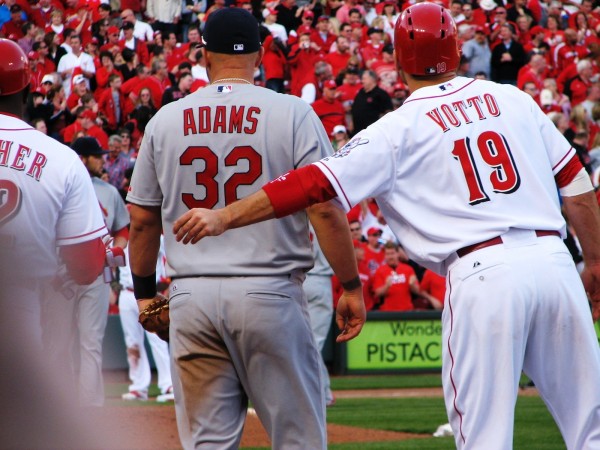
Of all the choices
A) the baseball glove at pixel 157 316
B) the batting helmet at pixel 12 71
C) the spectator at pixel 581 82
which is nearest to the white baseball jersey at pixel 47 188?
the batting helmet at pixel 12 71

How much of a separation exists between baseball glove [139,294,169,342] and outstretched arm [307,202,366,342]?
0.81m

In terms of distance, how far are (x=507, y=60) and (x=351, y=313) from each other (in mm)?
16843

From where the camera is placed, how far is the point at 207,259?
428 cm

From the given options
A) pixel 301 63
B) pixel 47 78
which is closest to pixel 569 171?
pixel 47 78

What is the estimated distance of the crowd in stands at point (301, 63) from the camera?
16391 millimetres

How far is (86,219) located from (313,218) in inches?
40.5

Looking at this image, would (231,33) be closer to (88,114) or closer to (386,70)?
(88,114)

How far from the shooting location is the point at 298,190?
12.7ft

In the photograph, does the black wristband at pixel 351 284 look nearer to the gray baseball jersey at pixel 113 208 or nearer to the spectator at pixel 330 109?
the gray baseball jersey at pixel 113 208

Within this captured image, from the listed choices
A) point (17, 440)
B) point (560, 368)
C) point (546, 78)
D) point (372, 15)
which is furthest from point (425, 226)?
point (372, 15)

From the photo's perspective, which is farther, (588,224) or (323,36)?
(323,36)

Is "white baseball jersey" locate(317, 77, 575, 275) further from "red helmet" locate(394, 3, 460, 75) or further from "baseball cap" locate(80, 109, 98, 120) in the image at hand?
"baseball cap" locate(80, 109, 98, 120)

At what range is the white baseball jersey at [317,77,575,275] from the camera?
156 inches

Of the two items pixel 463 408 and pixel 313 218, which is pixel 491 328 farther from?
pixel 313 218
